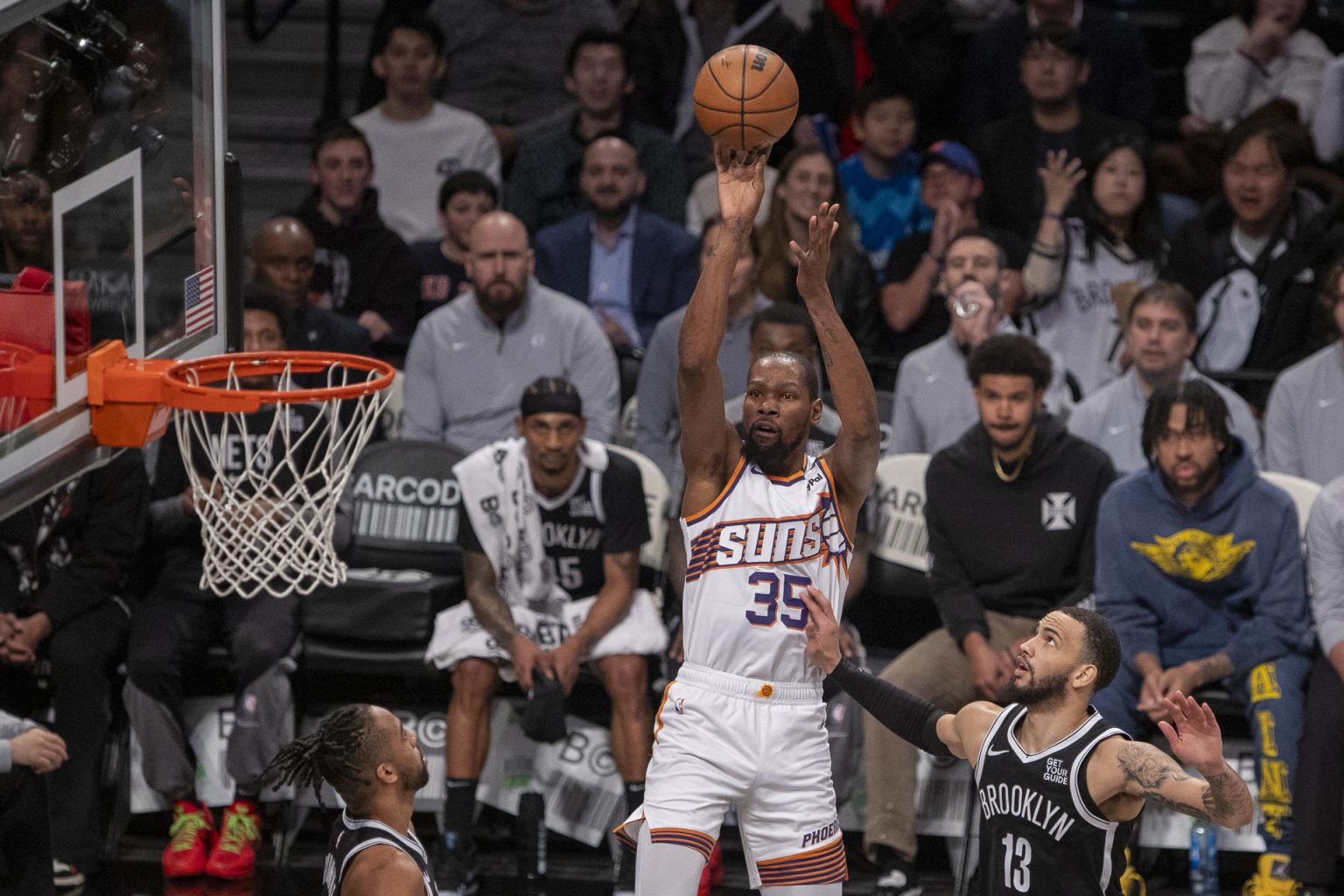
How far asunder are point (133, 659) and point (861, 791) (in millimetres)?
2881

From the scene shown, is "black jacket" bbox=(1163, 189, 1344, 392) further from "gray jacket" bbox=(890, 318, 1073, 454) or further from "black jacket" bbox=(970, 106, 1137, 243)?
"gray jacket" bbox=(890, 318, 1073, 454)

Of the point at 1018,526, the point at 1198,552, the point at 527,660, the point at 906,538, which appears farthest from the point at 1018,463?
the point at 527,660

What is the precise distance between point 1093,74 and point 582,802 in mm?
5190

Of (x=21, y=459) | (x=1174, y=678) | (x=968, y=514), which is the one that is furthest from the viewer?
(x=968, y=514)

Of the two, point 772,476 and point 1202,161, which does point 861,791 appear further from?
point 1202,161

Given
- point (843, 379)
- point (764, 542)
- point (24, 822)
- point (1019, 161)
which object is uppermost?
point (1019, 161)

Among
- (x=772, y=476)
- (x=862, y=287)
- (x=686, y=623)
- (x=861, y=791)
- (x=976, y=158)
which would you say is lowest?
(x=861, y=791)

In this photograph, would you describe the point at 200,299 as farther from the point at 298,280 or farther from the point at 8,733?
the point at 298,280

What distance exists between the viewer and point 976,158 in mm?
9102

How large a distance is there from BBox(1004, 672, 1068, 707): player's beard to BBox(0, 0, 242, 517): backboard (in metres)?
2.68

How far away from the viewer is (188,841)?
662cm

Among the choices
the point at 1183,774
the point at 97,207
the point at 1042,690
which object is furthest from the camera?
the point at 97,207

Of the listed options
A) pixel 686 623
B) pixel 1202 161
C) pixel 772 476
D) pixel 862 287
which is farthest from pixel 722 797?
pixel 1202 161

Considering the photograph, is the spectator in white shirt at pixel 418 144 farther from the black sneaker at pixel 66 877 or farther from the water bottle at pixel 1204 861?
the water bottle at pixel 1204 861
